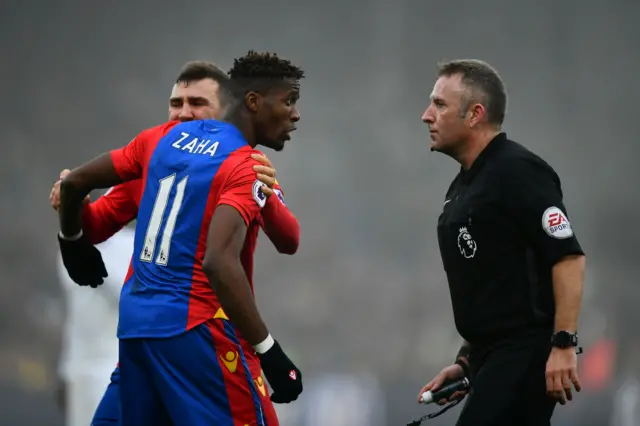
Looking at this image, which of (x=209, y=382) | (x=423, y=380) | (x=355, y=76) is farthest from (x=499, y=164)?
(x=355, y=76)

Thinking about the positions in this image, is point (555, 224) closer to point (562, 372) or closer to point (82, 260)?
point (562, 372)

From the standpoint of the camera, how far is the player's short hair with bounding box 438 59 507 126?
10.5 feet

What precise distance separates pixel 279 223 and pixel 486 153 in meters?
0.74

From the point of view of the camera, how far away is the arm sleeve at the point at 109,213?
10.6 feet

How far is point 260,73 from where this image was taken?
2842 mm

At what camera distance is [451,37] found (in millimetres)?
9586

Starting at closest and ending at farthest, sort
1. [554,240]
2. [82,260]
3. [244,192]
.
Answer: [244,192]
[554,240]
[82,260]

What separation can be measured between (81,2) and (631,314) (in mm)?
6461

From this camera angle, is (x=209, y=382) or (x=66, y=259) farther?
(x=66, y=259)

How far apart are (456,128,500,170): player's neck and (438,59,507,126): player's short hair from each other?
47mm

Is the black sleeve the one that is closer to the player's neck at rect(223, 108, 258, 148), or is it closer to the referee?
the referee

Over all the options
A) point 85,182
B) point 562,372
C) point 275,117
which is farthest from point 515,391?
point 85,182

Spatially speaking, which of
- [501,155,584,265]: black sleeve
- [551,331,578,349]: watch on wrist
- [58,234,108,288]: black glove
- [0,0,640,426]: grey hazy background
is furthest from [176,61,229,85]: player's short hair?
[0,0,640,426]: grey hazy background

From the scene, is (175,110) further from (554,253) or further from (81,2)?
(81,2)
